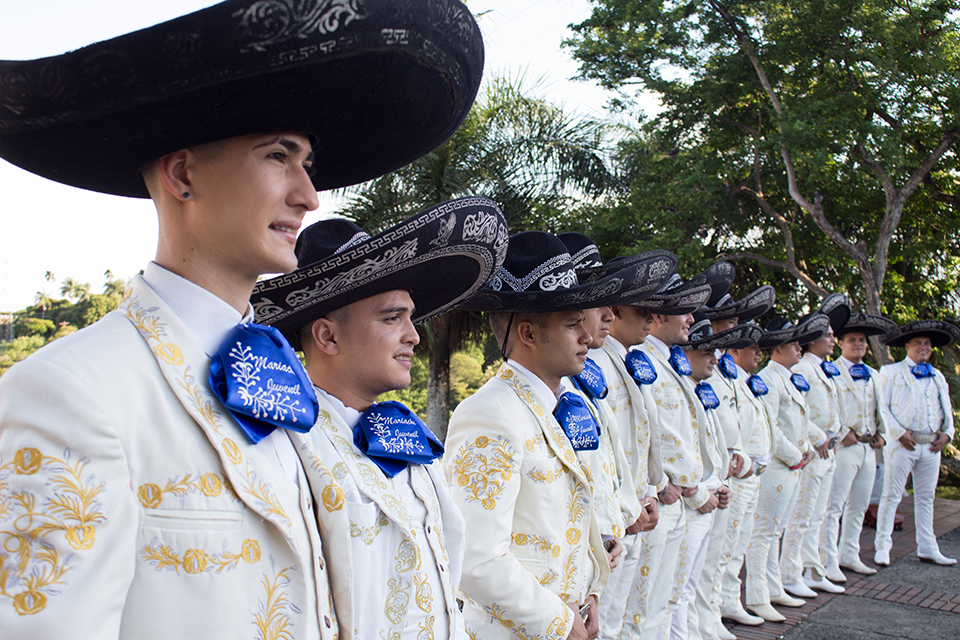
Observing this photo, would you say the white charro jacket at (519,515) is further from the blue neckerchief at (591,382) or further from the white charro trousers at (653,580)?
the white charro trousers at (653,580)

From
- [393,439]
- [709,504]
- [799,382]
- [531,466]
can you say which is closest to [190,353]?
[393,439]

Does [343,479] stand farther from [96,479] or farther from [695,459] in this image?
[695,459]

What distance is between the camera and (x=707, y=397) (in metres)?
5.50

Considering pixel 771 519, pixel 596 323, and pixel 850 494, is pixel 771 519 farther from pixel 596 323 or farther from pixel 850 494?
pixel 596 323


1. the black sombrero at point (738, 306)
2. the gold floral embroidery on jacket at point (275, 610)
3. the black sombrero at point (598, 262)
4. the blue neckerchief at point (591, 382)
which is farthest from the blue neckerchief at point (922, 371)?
the gold floral embroidery on jacket at point (275, 610)

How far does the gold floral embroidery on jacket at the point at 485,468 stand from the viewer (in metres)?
2.69

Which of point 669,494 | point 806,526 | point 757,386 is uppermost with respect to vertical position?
point 757,386

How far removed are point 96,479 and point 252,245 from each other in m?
0.51

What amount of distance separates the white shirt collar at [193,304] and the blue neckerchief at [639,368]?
10.9ft

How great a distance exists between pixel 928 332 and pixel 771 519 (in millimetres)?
3861

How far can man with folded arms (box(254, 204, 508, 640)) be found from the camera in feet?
5.90

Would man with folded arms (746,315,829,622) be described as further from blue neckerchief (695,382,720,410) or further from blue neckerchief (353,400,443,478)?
blue neckerchief (353,400,443,478)

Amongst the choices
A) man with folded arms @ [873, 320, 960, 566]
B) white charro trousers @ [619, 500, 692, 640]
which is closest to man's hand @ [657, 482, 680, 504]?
white charro trousers @ [619, 500, 692, 640]

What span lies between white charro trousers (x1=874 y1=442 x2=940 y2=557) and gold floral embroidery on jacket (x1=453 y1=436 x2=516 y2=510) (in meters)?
7.11
